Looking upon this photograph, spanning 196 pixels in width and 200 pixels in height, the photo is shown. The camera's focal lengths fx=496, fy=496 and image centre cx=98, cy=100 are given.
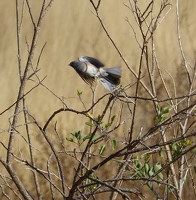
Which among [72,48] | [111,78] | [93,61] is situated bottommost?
[111,78]

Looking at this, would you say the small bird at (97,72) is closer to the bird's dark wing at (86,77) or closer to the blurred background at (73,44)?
the bird's dark wing at (86,77)

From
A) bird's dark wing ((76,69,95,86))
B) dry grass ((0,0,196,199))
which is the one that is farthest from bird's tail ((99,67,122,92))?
dry grass ((0,0,196,199))

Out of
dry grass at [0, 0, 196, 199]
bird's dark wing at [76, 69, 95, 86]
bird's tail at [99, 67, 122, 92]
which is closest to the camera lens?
bird's tail at [99, 67, 122, 92]

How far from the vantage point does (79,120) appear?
273 centimetres

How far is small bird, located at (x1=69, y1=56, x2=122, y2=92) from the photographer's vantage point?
6.26 ft

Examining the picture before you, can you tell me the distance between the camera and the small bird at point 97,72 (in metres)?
1.91

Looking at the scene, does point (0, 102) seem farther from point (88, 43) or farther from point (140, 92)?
point (140, 92)

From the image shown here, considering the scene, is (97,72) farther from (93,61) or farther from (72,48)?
(72,48)

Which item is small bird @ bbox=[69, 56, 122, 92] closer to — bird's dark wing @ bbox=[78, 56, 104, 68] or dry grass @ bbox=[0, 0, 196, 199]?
bird's dark wing @ bbox=[78, 56, 104, 68]

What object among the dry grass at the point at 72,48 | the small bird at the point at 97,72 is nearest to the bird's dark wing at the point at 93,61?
the small bird at the point at 97,72

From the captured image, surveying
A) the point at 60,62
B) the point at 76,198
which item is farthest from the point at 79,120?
the point at 76,198

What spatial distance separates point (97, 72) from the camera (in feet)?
6.63

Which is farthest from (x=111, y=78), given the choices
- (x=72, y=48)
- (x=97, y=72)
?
(x=72, y=48)

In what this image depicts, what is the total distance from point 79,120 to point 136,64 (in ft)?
1.44
